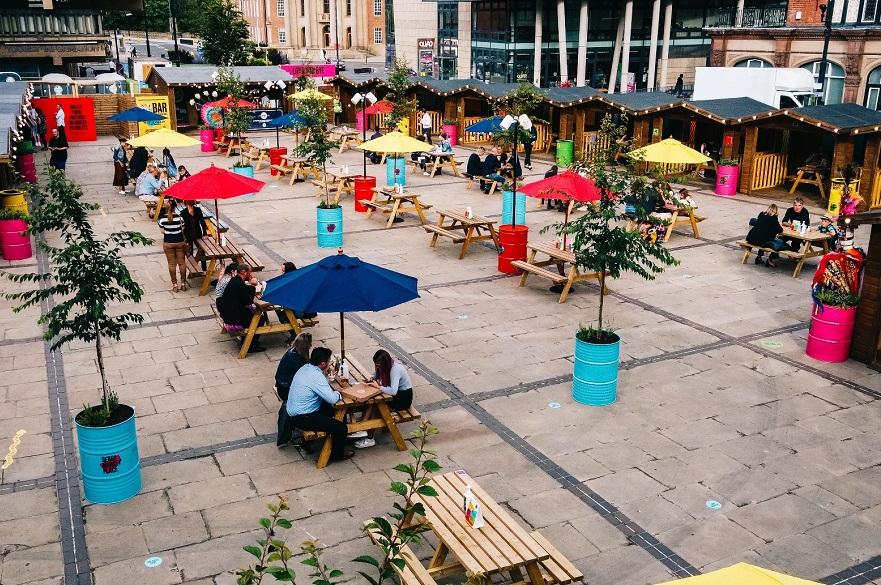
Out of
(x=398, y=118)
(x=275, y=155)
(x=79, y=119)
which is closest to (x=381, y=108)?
(x=398, y=118)

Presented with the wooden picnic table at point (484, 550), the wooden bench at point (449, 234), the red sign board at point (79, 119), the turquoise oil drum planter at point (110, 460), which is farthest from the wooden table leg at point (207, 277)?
the red sign board at point (79, 119)

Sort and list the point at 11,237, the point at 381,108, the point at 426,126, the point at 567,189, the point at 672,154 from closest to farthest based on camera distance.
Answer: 1. the point at 567,189
2. the point at 11,237
3. the point at 672,154
4. the point at 381,108
5. the point at 426,126

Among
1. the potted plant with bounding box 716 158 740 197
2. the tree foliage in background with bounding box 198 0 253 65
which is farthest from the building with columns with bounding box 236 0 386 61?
the potted plant with bounding box 716 158 740 197

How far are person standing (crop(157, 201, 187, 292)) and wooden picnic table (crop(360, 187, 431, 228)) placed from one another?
6.01 metres

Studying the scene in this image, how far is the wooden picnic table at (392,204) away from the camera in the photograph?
19.8 metres

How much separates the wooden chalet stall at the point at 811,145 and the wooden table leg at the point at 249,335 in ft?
53.8

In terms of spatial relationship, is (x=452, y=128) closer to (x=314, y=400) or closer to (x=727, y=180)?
(x=727, y=180)

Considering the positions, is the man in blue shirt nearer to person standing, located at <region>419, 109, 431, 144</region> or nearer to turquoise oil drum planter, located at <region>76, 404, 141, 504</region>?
turquoise oil drum planter, located at <region>76, 404, 141, 504</region>

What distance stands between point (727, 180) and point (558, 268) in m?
11.0

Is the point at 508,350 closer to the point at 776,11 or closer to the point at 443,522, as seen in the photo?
the point at 443,522

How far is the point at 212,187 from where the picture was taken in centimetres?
1361

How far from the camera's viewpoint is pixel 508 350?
11969 millimetres

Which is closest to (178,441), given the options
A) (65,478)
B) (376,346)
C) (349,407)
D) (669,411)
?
(65,478)

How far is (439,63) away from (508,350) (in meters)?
54.4
